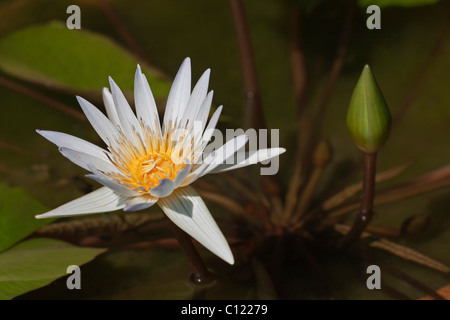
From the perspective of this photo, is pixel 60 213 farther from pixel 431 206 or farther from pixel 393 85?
pixel 393 85

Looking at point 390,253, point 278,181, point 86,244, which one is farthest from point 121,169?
point 390,253

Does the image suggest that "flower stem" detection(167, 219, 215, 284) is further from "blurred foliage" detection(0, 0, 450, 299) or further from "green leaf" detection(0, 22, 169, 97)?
"green leaf" detection(0, 22, 169, 97)

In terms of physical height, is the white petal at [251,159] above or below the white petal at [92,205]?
above

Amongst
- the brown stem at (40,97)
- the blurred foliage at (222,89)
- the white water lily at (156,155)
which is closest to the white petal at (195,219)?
the white water lily at (156,155)

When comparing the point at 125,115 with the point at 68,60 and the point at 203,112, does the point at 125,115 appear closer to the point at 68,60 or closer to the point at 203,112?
the point at 203,112

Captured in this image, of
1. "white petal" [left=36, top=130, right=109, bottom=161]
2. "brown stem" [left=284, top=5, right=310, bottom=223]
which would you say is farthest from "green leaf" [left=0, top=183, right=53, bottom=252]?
"brown stem" [left=284, top=5, right=310, bottom=223]

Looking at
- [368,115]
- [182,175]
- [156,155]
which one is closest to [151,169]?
[156,155]

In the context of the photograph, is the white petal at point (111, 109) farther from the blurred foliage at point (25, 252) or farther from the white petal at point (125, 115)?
the blurred foliage at point (25, 252)

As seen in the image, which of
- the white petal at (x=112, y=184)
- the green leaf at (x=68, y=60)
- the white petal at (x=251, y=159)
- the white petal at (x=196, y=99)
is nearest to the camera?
the white petal at (x=112, y=184)
